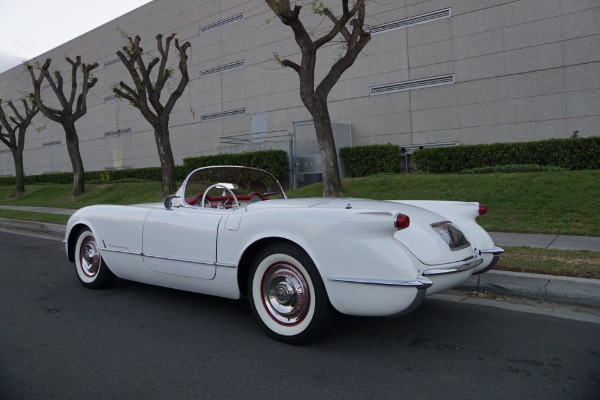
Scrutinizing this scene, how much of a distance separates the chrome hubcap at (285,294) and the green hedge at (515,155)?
1164cm

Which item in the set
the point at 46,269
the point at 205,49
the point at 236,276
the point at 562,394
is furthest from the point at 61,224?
the point at 205,49

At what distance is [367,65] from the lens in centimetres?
1852

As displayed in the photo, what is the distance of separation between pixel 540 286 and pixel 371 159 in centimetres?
1228

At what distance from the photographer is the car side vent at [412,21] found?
16.8 meters

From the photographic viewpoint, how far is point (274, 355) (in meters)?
3.29

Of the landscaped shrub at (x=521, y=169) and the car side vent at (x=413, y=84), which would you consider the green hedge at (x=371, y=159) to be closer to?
the car side vent at (x=413, y=84)

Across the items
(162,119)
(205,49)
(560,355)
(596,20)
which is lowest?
(560,355)

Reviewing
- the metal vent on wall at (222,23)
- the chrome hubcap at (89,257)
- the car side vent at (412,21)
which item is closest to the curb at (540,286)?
the chrome hubcap at (89,257)

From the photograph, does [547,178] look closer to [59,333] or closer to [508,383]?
[508,383]

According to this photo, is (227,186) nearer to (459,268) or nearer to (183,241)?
(183,241)

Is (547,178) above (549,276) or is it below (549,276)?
above

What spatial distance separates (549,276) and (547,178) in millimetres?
6231

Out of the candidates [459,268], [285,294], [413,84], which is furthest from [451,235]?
[413,84]

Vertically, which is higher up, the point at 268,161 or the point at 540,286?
the point at 268,161
